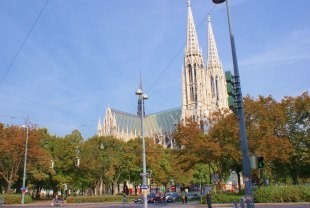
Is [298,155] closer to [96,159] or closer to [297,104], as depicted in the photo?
[297,104]

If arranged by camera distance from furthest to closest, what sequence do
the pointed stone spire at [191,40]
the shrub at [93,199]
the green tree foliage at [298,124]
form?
the pointed stone spire at [191,40]
the shrub at [93,199]
the green tree foliage at [298,124]

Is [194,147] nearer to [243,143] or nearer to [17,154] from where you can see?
[243,143]

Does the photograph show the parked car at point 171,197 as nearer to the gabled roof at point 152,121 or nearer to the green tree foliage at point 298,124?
the green tree foliage at point 298,124

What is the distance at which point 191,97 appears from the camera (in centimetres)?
13475

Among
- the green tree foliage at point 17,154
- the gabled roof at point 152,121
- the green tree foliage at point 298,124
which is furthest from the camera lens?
the gabled roof at point 152,121

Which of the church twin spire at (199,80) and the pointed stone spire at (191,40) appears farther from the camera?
the church twin spire at (199,80)

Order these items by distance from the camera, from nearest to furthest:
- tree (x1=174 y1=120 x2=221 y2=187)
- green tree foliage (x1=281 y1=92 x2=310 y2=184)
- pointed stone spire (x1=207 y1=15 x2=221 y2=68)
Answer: tree (x1=174 y1=120 x2=221 y2=187) < green tree foliage (x1=281 y1=92 x2=310 y2=184) < pointed stone spire (x1=207 y1=15 x2=221 y2=68)

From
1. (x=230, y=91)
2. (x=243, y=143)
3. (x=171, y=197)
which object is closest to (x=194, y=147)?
(x=171, y=197)

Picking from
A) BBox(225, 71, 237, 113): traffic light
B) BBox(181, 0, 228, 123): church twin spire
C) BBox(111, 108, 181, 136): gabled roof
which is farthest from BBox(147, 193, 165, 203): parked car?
BBox(111, 108, 181, 136): gabled roof

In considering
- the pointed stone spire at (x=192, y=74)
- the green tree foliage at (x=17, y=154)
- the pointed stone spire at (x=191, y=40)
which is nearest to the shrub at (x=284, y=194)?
the green tree foliage at (x=17, y=154)

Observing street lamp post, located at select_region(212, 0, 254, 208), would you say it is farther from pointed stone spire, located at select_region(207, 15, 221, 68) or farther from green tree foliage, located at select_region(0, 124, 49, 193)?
pointed stone spire, located at select_region(207, 15, 221, 68)

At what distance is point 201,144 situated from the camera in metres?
40.5

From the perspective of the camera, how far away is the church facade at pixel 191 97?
13038cm

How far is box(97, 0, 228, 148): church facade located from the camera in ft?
428
